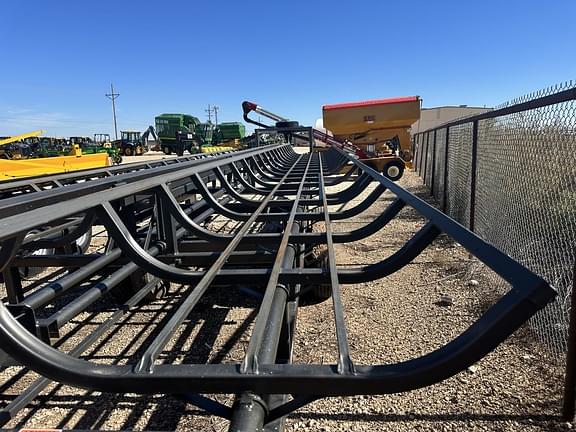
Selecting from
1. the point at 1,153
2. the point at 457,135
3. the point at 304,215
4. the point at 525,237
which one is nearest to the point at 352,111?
the point at 457,135

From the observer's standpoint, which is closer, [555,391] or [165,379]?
[165,379]

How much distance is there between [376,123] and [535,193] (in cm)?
1119

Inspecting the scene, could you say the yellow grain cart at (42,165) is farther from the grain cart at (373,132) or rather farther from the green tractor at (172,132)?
the green tractor at (172,132)

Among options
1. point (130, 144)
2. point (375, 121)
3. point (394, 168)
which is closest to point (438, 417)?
point (394, 168)

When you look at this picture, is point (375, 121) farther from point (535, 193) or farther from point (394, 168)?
point (535, 193)

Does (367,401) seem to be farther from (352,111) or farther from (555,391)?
(352,111)

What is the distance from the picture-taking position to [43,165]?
27.5 feet

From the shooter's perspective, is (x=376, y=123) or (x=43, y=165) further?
(x=376, y=123)

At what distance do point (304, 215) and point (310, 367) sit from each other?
1.71m

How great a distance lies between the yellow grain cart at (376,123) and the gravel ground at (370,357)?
32.8 ft

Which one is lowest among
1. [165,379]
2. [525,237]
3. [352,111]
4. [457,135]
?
[525,237]

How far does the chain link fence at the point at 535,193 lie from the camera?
2.97m

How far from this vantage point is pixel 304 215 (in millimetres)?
2691

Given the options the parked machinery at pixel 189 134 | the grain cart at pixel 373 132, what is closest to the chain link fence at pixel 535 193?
the grain cart at pixel 373 132
